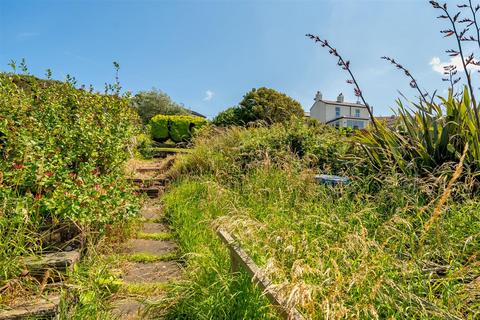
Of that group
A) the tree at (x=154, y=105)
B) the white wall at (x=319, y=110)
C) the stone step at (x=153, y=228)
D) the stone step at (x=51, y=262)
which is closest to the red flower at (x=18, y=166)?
the stone step at (x=51, y=262)

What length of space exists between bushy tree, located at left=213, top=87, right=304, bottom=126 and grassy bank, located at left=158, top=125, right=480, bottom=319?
14.2 metres

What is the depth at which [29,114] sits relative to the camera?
398 cm

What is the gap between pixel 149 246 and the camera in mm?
3643

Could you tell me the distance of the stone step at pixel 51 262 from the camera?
225 cm

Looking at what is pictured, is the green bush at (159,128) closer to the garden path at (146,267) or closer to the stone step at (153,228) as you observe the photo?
the garden path at (146,267)

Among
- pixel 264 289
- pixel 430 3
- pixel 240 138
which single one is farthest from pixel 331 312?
pixel 240 138

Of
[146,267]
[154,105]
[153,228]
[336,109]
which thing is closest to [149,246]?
[146,267]

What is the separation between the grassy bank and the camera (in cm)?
147

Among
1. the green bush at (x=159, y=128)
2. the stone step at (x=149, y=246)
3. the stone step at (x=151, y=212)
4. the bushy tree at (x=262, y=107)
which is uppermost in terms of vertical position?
the bushy tree at (x=262, y=107)

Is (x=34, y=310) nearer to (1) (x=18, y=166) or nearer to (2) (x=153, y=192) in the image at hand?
(1) (x=18, y=166)

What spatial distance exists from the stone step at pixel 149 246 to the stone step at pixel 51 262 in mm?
971

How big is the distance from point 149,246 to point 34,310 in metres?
1.73

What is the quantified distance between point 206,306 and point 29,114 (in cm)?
369

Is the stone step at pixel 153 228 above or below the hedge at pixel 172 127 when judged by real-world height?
below
